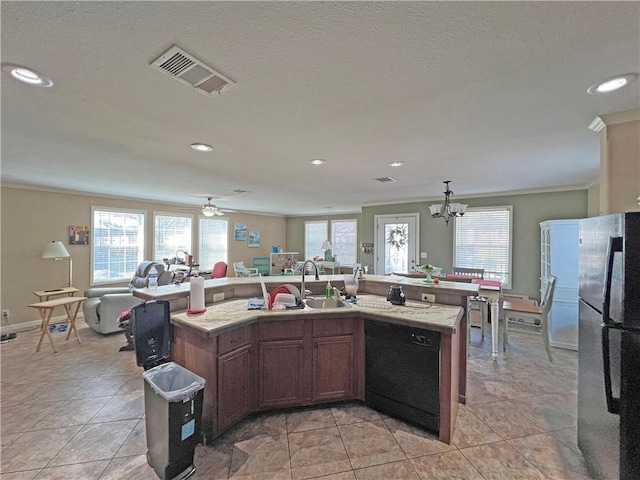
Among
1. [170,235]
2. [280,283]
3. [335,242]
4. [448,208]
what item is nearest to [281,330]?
[280,283]

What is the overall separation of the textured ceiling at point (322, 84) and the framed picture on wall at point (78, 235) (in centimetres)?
229

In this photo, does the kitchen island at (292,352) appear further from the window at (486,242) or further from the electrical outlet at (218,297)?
the window at (486,242)

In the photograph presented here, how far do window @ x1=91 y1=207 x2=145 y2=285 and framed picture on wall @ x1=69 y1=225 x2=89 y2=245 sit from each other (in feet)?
Answer: 0.44

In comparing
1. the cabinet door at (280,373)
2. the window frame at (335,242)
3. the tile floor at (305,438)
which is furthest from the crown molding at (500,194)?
the cabinet door at (280,373)

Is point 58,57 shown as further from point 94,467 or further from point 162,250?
point 162,250

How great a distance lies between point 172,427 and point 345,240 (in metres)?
7.66

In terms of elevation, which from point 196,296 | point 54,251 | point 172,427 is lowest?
point 172,427

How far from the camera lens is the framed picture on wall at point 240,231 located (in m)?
8.70

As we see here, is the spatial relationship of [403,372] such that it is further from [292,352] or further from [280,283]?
[280,283]

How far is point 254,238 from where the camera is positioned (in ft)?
30.4

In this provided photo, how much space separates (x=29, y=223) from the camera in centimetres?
488

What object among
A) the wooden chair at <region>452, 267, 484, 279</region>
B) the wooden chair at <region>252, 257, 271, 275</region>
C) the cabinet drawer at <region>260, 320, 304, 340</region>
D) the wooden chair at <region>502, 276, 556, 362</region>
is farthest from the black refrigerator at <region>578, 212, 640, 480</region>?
the wooden chair at <region>252, 257, 271, 275</region>

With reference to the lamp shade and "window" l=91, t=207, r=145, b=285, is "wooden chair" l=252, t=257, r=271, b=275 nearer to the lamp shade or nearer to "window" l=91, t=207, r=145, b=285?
"window" l=91, t=207, r=145, b=285

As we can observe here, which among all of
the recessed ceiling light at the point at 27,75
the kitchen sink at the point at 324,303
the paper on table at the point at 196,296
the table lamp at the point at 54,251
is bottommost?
the kitchen sink at the point at 324,303
